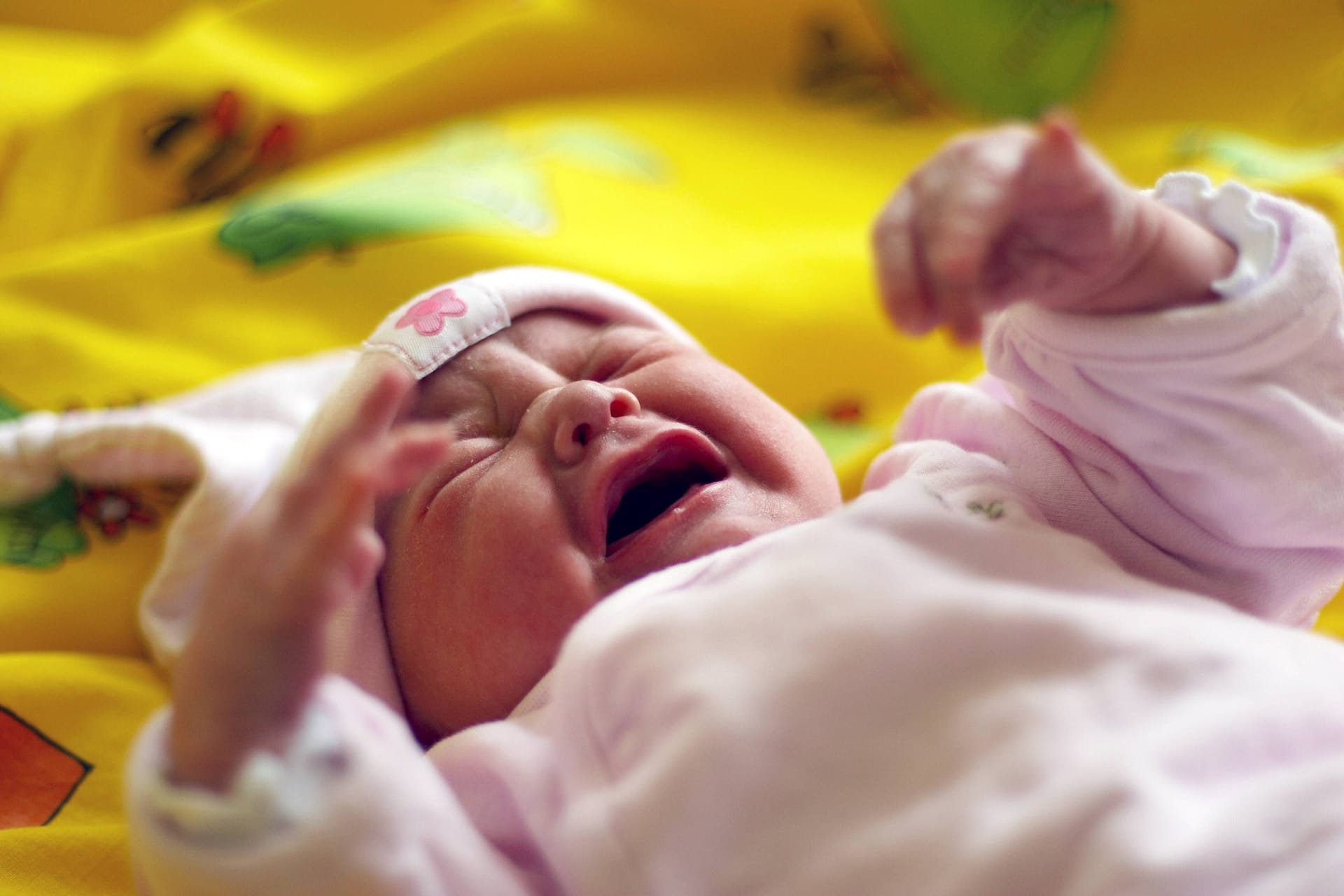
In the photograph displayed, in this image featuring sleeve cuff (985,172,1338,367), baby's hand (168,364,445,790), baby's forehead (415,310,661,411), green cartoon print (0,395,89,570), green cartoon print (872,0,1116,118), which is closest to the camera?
baby's hand (168,364,445,790)

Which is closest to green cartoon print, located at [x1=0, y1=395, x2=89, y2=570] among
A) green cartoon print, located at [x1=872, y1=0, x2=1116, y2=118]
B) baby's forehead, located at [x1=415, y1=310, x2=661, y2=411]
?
baby's forehead, located at [x1=415, y1=310, x2=661, y2=411]

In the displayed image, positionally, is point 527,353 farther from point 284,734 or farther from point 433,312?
point 284,734

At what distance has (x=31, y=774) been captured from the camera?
3.42ft

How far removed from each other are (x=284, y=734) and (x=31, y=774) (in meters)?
0.54

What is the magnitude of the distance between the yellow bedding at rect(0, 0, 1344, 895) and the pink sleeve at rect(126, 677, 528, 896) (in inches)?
15.0

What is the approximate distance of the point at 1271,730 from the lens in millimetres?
702

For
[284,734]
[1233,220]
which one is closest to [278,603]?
[284,734]

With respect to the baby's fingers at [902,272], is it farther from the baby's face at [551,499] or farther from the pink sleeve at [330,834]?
the pink sleeve at [330,834]

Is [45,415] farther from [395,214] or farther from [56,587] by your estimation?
[395,214]

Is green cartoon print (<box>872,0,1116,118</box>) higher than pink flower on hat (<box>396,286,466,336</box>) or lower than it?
higher

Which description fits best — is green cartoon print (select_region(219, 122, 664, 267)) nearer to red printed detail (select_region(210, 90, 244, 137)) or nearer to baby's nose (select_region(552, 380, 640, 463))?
red printed detail (select_region(210, 90, 244, 137))

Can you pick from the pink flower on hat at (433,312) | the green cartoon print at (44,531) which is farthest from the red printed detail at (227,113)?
the pink flower on hat at (433,312)

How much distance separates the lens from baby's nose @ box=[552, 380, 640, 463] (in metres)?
0.90

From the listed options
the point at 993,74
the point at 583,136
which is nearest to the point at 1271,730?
the point at 583,136
